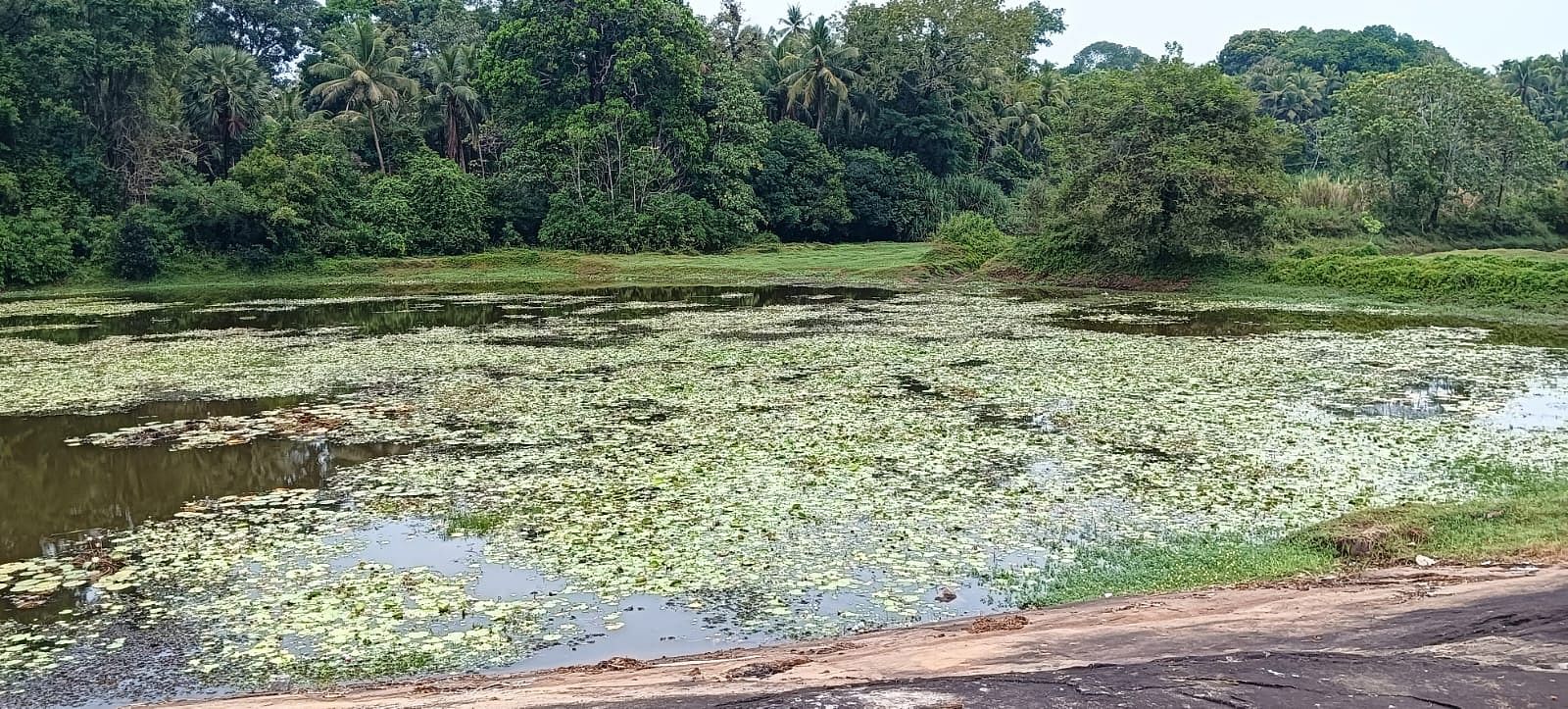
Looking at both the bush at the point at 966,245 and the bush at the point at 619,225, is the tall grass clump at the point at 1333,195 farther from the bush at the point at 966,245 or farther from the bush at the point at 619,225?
the bush at the point at 619,225

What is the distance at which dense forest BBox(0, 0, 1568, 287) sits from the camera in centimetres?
3269

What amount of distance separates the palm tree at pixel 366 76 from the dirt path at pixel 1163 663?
146 feet

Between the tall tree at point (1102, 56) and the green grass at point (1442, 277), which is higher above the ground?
the tall tree at point (1102, 56)

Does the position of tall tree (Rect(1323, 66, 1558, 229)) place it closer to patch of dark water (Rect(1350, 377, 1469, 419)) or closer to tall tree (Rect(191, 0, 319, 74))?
patch of dark water (Rect(1350, 377, 1469, 419))

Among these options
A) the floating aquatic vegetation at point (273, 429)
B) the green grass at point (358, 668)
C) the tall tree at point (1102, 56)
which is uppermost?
the tall tree at point (1102, 56)

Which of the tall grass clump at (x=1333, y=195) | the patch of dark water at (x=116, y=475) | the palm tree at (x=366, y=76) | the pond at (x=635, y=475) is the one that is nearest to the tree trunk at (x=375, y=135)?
the palm tree at (x=366, y=76)

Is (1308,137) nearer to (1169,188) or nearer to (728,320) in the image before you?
(1169,188)

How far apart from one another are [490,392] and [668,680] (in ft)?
35.6

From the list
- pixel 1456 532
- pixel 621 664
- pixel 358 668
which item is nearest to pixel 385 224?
pixel 358 668

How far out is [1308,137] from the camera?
224ft

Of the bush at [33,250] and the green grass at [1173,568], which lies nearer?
the green grass at [1173,568]

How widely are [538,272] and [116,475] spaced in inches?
1231

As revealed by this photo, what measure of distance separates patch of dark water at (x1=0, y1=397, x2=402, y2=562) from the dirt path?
507 cm

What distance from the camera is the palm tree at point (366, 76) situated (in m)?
45.6
